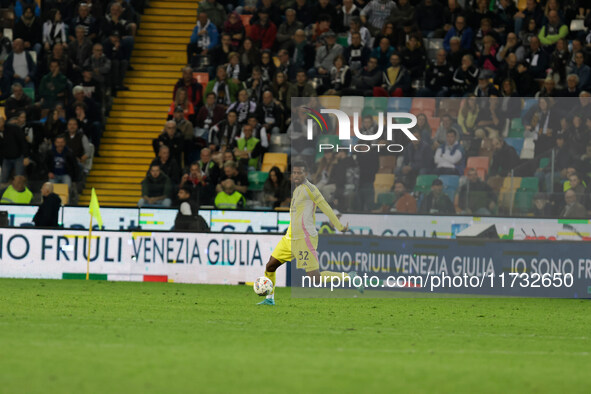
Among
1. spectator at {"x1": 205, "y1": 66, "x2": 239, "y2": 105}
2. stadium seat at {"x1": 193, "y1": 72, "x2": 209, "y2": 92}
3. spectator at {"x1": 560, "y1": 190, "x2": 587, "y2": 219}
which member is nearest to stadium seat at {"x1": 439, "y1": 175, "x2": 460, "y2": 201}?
spectator at {"x1": 560, "y1": 190, "x2": 587, "y2": 219}

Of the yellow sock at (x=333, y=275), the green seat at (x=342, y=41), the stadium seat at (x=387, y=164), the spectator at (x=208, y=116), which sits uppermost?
the green seat at (x=342, y=41)

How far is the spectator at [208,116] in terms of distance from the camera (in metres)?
24.1

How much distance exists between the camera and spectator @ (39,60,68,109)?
2539 centimetres

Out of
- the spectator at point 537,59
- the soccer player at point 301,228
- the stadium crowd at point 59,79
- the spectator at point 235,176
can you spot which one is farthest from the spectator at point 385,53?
the soccer player at point 301,228

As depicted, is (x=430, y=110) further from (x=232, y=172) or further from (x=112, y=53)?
(x=112, y=53)

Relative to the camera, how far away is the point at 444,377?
29.1ft

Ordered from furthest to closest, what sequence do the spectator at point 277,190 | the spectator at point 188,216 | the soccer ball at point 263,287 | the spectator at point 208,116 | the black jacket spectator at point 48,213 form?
the spectator at point 208,116
the black jacket spectator at point 48,213
the spectator at point 277,190
the spectator at point 188,216
the soccer ball at point 263,287

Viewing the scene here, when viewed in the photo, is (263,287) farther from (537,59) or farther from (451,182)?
(537,59)

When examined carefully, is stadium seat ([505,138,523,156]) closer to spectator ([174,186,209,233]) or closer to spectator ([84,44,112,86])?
spectator ([174,186,209,233])

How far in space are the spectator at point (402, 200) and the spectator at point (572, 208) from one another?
7.92 ft

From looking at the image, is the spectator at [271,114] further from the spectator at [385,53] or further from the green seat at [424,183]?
the green seat at [424,183]

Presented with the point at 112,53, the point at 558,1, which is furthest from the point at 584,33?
the point at 112,53

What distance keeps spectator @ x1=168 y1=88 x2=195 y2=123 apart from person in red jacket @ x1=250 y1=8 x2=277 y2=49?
2.30 m

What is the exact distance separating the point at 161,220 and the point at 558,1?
10150 mm
